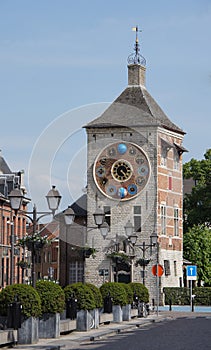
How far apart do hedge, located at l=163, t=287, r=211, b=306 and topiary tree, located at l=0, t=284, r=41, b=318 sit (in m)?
50.3

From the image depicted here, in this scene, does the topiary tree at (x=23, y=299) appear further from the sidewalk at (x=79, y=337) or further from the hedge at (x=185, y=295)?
the hedge at (x=185, y=295)

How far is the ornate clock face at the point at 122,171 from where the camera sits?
80688 mm

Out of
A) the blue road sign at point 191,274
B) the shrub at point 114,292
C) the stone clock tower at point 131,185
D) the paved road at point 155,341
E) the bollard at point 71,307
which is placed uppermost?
the stone clock tower at point 131,185

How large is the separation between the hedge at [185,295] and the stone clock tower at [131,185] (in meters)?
1.54

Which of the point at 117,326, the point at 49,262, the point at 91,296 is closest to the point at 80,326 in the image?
the point at 91,296

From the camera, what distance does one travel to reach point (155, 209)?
80.1 metres

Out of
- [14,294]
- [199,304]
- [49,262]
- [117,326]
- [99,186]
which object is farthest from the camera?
[49,262]

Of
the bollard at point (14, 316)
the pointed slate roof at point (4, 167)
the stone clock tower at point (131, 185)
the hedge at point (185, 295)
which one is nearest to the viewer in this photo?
the bollard at point (14, 316)

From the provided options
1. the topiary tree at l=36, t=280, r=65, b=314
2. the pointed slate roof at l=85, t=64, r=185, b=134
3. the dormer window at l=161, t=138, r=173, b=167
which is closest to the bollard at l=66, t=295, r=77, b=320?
the topiary tree at l=36, t=280, r=65, b=314

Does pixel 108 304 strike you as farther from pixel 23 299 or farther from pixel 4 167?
pixel 4 167

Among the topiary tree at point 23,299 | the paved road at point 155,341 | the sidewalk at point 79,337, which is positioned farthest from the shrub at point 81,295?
the topiary tree at point 23,299

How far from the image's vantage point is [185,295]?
253 ft

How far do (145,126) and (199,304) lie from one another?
1538cm

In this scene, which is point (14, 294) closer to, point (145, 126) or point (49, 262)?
point (145, 126)
